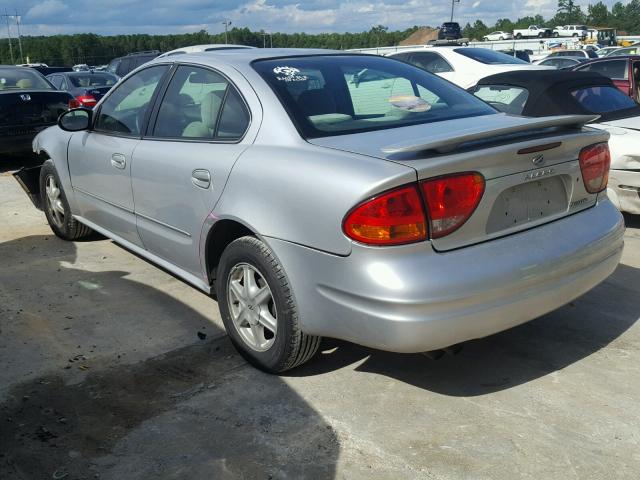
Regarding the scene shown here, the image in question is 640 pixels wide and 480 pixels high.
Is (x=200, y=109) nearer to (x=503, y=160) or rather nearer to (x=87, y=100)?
(x=503, y=160)

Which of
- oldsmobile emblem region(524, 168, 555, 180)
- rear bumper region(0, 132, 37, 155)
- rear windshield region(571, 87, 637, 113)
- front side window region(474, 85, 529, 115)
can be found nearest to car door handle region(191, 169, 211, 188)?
oldsmobile emblem region(524, 168, 555, 180)

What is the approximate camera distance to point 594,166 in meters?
3.42

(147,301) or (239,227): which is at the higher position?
(239,227)

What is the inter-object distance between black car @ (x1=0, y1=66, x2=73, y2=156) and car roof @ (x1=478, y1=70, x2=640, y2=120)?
6.43m

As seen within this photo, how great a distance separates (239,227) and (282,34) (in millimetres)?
115259

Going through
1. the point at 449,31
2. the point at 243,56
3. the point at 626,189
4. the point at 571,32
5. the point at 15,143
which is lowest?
the point at 626,189

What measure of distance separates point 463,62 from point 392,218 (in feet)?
31.2

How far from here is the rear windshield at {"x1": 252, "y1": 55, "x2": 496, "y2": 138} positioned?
11.4 feet

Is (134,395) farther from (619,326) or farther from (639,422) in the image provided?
(619,326)

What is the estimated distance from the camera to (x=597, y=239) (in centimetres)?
329

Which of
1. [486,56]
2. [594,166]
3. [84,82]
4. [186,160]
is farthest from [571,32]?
[186,160]

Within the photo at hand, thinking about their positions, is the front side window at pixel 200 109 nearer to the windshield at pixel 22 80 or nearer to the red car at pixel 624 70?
the windshield at pixel 22 80

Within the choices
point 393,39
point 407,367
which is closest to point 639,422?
point 407,367

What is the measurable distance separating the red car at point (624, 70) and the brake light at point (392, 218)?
8.99 m
